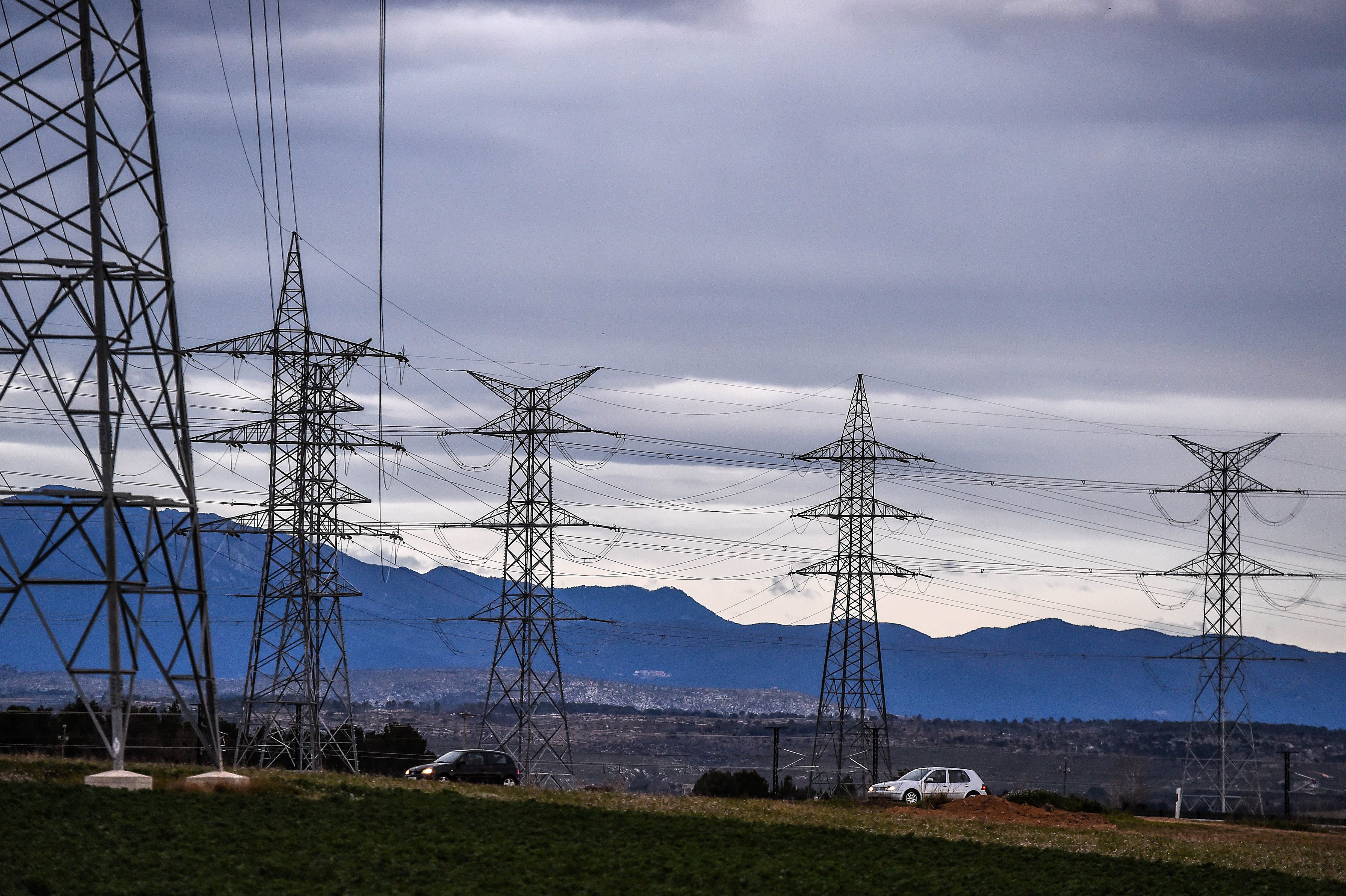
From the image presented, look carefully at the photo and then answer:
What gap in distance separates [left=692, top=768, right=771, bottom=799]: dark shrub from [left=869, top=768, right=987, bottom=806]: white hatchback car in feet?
24.8

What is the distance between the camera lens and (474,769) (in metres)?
52.2

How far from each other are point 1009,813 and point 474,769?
18.3 meters

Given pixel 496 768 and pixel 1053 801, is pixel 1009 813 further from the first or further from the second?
pixel 496 768

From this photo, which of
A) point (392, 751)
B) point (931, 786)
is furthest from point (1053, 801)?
point (392, 751)

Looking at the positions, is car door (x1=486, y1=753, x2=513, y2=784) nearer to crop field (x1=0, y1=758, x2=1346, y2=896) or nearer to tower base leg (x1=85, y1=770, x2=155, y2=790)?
crop field (x1=0, y1=758, x2=1346, y2=896)

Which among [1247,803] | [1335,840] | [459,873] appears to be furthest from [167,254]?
[1247,803]

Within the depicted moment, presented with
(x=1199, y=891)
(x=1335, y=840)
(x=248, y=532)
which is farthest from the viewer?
(x=248, y=532)

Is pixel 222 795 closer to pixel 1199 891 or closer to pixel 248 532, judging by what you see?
pixel 1199 891

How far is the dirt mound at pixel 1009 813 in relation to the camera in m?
48.0

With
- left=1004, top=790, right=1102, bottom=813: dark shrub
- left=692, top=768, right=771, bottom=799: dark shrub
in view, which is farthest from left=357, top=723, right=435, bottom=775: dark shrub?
left=1004, top=790, right=1102, bottom=813: dark shrub

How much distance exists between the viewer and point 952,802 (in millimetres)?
52344

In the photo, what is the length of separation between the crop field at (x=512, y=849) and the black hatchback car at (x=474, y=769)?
9850 millimetres

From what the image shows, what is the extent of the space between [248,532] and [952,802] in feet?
106

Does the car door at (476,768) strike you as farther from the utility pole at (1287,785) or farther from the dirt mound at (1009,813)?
the utility pole at (1287,785)
